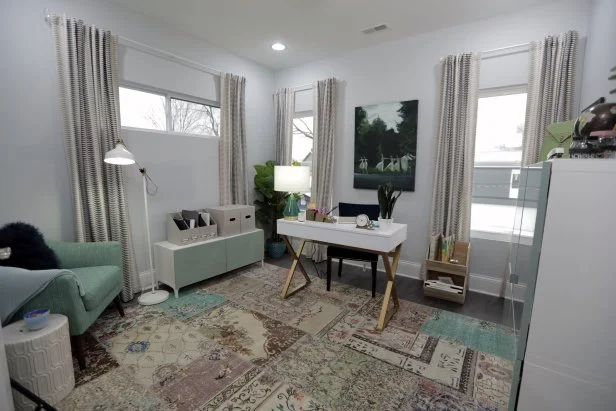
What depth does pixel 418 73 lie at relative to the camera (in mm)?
3389

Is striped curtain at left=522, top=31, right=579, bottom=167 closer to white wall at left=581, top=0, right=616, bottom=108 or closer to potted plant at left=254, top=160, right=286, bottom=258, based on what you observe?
white wall at left=581, top=0, right=616, bottom=108

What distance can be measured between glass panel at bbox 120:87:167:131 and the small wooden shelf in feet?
11.2

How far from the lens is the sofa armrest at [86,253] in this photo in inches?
93.4

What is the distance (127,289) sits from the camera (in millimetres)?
2885

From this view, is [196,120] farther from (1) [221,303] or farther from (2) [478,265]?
(2) [478,265]

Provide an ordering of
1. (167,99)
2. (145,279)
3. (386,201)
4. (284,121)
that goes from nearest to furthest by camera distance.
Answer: (386,201)
(145,279)
(167,99)
(284,121)

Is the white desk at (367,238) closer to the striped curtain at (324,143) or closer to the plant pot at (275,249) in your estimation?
the striped curtain at (324,143)

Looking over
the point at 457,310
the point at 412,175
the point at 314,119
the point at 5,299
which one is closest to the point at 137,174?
the point at 5,299

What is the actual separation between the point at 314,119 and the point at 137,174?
2.34 meters

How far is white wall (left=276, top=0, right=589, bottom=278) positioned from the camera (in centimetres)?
275

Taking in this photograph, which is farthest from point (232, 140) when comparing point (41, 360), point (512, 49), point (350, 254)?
point (512, 49)

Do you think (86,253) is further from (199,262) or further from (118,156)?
(199,262)

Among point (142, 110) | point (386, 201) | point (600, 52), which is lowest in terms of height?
point (386, 201)

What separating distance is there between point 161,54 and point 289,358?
330cm
